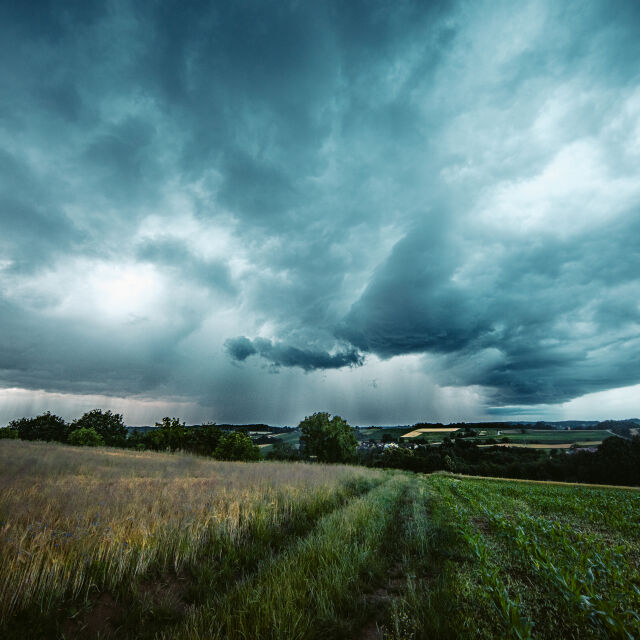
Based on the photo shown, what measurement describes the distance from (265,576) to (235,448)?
1697 inches

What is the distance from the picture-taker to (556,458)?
234 ft

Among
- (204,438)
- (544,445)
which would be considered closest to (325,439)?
(204,438)

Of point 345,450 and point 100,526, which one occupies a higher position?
point 100,526

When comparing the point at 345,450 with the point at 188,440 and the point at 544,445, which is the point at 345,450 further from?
the point at 544,445

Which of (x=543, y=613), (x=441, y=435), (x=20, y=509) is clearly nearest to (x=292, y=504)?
(x=20, y=509)

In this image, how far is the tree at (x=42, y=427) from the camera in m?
79.7

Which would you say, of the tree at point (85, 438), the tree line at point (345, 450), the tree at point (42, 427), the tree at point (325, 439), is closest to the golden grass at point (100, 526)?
the tree line at point (345, 450)

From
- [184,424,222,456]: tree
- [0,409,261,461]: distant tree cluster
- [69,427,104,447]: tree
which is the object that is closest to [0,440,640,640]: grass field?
[0,409,261,461]: distant tree cluster

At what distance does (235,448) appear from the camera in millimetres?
43531

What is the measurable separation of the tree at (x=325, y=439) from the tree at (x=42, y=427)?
71849mm

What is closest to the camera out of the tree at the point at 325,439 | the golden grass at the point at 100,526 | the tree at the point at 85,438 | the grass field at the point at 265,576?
the grass field at the point at 265,576

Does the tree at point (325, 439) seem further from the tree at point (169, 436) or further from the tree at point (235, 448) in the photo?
the tree at point (169, 436)

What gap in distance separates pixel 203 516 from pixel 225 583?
86.2 inches

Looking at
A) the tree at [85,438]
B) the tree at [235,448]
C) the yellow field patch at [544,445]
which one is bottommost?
the yellow field patch at [544,445]
